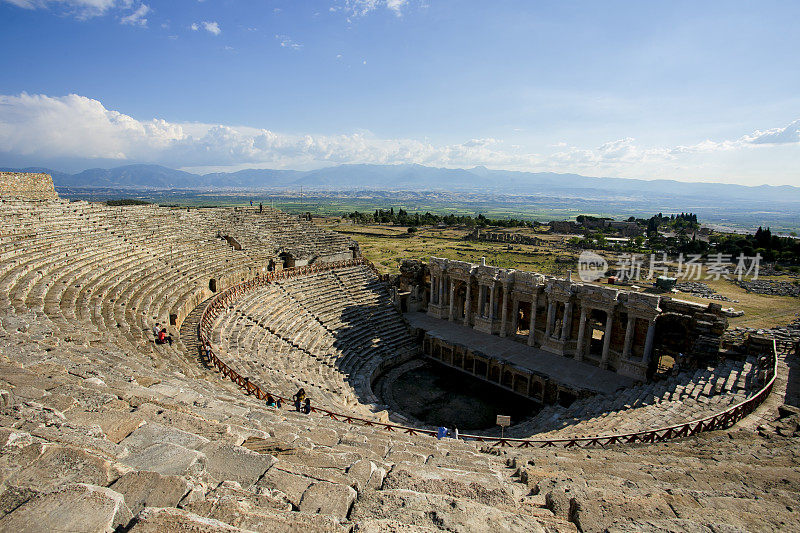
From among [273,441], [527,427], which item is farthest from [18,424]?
[527,427]

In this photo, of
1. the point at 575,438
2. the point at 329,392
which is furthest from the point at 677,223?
the point at 575,438

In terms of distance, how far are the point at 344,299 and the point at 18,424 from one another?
2471cm

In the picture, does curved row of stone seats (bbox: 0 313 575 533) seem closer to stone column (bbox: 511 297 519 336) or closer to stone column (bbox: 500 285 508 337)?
stone column (bbox: 500 285 508 337)

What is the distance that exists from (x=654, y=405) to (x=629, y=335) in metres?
7.40

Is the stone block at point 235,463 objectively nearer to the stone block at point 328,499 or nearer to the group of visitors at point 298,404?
the stone block at point 328,499

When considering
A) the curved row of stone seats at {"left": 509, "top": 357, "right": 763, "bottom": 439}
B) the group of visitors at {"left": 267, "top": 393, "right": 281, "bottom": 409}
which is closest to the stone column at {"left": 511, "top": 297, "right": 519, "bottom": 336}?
the curved row of stone seats at {"left": 509, "top": 357, "right": 763, "bottom": 439}

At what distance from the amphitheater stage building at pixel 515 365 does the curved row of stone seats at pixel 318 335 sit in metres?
2.38

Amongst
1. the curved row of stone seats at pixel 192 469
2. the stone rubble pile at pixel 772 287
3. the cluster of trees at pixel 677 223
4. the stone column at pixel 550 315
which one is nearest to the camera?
A: the curved row of stone seats at pixel 192 469

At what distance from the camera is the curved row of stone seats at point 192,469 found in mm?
3939

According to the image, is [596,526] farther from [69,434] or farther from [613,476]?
[69,434]

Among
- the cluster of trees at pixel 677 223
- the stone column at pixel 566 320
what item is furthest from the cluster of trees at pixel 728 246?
the stone column at pixel 566 320

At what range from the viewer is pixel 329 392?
19375 mm

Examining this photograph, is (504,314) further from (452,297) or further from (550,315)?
(452,297)

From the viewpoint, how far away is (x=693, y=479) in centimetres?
855
